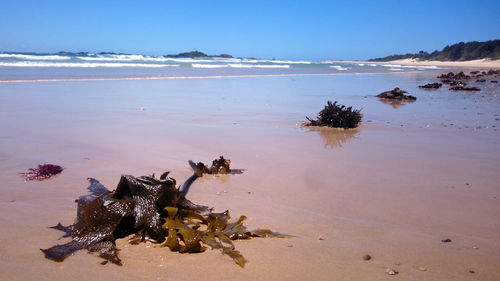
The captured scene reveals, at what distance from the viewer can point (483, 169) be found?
3.83 metres

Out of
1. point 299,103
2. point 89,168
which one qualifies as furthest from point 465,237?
point 299,103

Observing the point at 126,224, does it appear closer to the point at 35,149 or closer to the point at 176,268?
the point at 176,268

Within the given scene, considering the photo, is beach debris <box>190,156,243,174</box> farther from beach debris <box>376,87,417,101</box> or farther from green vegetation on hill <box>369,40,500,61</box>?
green vegetation on hill <box>369,40,500,61</box>

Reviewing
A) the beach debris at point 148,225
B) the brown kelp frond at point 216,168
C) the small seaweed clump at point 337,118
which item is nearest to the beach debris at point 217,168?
the brown kelp frond at point 216,168

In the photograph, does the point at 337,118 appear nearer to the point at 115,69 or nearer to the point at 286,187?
the point at 286,187

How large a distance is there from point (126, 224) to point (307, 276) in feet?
3.60

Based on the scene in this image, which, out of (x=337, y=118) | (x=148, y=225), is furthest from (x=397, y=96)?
(x=148, y=225)

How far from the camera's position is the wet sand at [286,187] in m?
2.09

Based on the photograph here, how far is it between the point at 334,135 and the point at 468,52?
64.3 metres

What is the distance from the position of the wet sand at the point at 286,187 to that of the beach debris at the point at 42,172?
0.26ft

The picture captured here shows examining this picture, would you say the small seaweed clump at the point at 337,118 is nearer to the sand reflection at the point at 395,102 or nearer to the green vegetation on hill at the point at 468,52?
the sand reflection at the point at 395,102

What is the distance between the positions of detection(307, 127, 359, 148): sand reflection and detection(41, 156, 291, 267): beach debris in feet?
9.06

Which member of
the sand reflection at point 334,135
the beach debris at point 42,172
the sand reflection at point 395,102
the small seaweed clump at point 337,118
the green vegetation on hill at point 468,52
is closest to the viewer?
the beach debris at point 42,172

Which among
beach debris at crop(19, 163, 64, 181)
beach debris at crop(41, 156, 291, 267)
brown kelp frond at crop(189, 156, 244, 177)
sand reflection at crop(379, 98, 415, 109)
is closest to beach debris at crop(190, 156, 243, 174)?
brown kelp frond at crop(189, 156, 244, 177)
